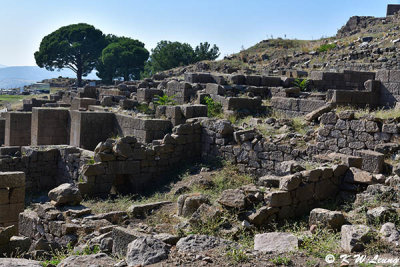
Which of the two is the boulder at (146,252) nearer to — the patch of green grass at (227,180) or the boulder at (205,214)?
the boulder at (205,214)

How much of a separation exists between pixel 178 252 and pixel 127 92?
1708 centimetres

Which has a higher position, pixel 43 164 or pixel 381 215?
pixel 381 215

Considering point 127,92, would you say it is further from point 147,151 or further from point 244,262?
point 244,262

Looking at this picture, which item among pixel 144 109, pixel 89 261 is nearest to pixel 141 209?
pixel 89 261

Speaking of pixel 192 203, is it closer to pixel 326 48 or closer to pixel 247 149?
pixel 247 149

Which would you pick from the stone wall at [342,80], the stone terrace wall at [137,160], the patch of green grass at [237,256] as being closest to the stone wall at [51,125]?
the stone terrace wall at [137,160]

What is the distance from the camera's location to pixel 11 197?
10.3 metres

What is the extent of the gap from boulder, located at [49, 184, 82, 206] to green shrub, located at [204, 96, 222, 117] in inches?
247

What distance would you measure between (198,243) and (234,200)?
2.08 m

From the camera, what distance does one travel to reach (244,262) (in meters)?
5.75

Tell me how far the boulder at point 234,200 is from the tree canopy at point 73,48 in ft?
171

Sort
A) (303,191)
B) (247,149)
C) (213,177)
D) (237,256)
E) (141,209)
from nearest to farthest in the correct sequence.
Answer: (237,256) < (303,191) < (141,209) < (213,177) < (247,149)

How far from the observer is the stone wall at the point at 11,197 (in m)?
10.2

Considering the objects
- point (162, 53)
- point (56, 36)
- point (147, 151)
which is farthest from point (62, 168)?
point (56, 36)
